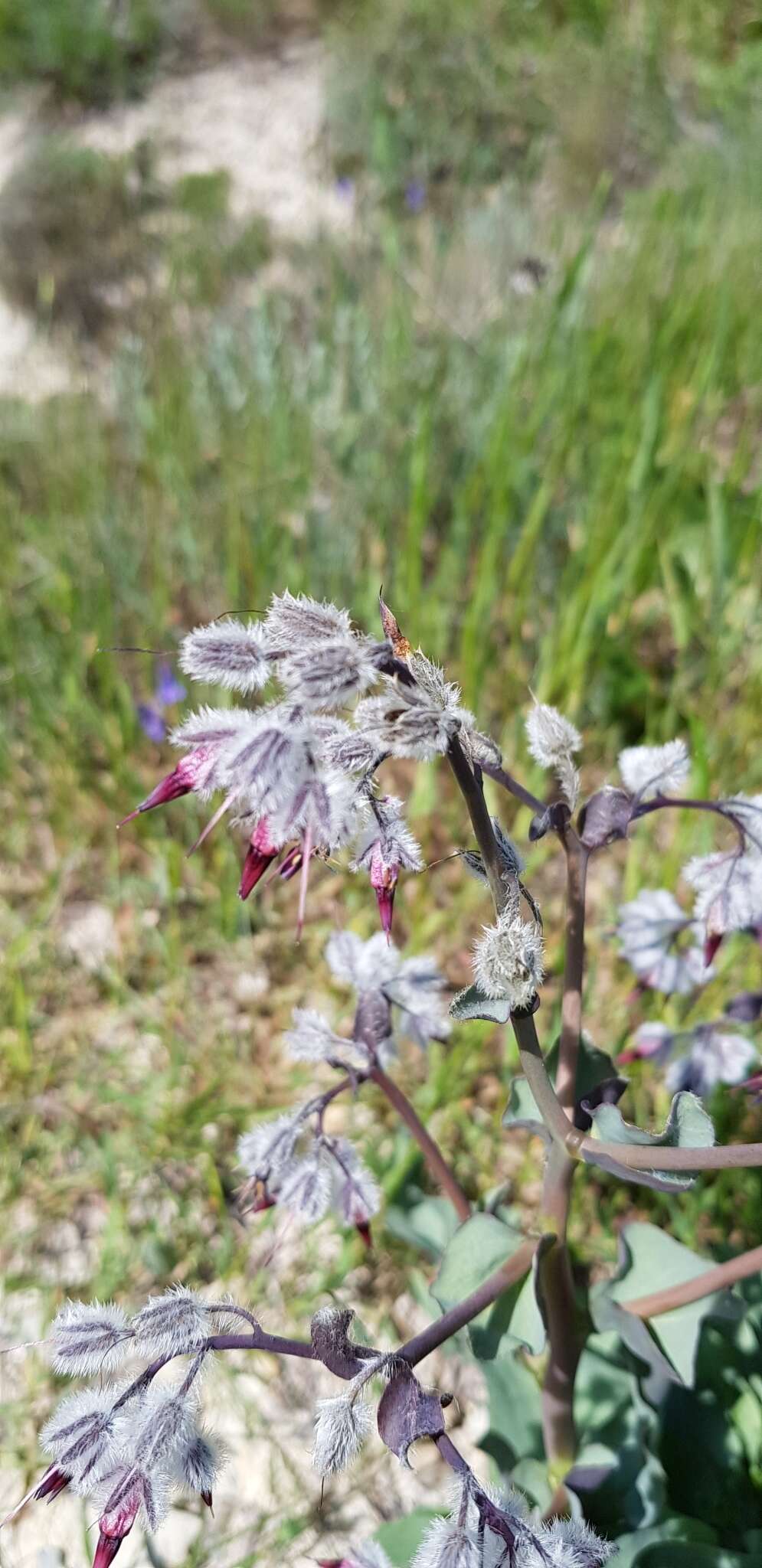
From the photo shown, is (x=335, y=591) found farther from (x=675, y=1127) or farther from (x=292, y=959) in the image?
(x=675, y=1127)

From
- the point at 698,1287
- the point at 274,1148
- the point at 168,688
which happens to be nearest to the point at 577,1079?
the point at 698,1287

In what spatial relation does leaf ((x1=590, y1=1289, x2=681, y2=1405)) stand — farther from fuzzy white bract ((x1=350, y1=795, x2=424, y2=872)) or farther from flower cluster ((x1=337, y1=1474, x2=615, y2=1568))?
fuzzy white bract ((x1=350, y1=795, x2=424, y2=872))

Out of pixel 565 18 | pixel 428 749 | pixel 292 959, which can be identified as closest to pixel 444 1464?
pixel 292 959

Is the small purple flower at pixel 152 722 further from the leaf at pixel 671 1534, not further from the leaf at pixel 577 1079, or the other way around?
the leaf at pixel 671 1534

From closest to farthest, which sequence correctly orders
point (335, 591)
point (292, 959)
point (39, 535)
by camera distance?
point (292, 959) < point (335, 591) < point (39, 535)

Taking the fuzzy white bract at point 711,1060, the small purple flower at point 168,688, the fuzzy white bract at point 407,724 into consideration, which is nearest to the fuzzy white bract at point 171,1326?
the fuzzy white bract at point 407,724

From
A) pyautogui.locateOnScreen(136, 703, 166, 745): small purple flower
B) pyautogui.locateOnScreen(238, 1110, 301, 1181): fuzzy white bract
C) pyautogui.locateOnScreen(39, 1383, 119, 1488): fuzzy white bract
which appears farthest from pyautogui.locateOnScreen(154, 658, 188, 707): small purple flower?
pyautogui.locateOnScreen(39, 1383, 119, 1488): fuzzy white bract

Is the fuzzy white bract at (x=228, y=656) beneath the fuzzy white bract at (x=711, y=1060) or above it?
above
